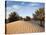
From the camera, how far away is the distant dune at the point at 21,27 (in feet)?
5.74

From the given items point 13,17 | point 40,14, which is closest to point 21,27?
point 13,17

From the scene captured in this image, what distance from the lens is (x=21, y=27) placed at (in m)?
1.79

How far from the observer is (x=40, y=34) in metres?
1.86

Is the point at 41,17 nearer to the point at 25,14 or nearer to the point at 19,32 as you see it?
the point at 25,14

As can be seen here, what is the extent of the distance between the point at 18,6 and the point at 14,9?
100 mm

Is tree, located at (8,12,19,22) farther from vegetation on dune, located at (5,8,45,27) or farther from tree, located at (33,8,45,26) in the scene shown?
tree, located at (33,8,45,26)

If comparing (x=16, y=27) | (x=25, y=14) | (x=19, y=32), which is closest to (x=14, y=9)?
(x=25, y=14)

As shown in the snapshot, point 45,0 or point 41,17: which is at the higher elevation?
point 45,0

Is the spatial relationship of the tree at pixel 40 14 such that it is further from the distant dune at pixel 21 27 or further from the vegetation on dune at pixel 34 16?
the distant dune at pixel 21 27

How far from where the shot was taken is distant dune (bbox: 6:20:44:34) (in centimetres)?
175

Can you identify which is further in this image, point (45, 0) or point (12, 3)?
point (45, 0)

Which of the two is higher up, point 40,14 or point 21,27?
point 40,14

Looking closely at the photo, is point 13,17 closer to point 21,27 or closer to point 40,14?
point 21,27

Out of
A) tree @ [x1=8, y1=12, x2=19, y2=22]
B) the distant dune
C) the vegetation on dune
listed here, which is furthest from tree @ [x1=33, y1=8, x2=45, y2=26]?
tree @ [x1=8, y1=12, x2=19, y2=22]
